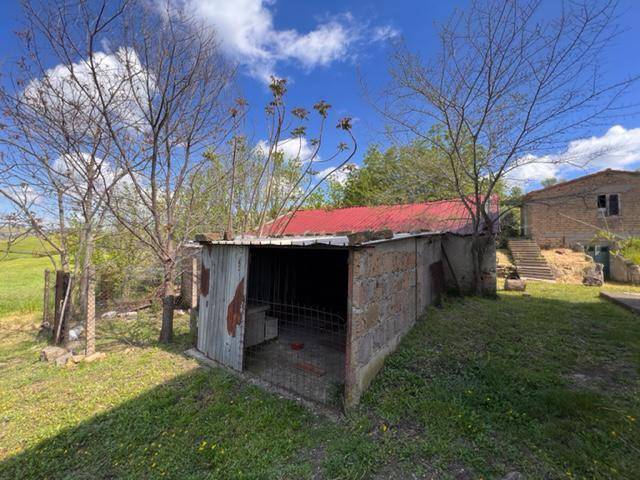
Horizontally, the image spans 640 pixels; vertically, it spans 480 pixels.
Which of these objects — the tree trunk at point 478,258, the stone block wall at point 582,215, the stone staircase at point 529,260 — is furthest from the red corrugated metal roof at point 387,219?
the stone block wall at point 582,215

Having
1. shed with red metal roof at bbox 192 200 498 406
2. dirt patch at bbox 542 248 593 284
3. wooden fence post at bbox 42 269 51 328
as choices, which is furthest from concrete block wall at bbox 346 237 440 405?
dirt patch at bbox 542 248 593 284

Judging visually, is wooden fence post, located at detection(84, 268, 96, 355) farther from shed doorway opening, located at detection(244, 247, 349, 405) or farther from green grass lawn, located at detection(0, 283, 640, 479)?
shed doorway opening, located at detection(244, 247, 349, 405)

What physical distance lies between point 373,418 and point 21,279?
19.8m

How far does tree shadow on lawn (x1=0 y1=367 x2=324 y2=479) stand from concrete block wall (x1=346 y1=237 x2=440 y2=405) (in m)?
0.91

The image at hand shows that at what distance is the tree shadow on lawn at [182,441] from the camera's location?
289 cm

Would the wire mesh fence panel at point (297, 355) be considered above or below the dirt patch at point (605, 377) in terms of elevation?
below

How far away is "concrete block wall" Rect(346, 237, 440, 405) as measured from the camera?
145 inches

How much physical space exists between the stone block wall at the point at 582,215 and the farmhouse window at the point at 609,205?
0.16m

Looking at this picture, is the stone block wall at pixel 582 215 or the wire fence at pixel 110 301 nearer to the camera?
the wire fence at pixel 110 301

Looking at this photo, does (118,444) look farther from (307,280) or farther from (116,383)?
(307,280)

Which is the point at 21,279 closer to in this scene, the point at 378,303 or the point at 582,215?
the point at 378,303

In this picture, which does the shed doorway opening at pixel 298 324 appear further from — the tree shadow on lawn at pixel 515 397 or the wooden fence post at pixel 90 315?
the wooden fence post at pixel 90 315

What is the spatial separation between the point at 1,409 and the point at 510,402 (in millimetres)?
6788

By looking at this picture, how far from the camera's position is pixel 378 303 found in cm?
430
